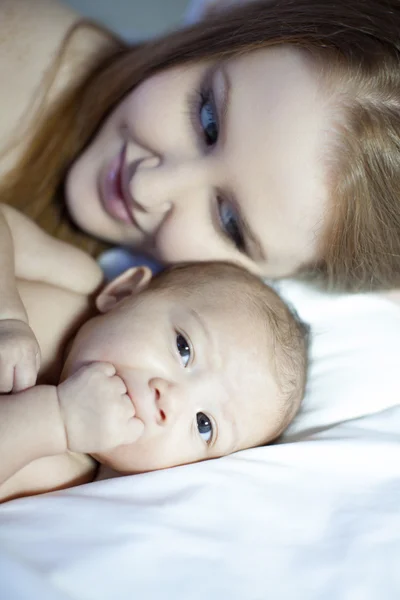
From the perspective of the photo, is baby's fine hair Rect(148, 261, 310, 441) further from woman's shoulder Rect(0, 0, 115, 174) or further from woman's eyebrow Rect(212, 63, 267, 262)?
woman's shoulder Rect(0, 0, 115, 174)

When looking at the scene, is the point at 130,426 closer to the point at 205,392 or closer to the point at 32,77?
the point at 205,392

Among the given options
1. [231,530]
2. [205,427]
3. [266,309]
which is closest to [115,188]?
[266,309]

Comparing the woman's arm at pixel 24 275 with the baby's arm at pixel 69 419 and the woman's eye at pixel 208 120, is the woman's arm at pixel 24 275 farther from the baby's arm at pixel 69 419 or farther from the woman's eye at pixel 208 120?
the woman's eye at pixel 208 120

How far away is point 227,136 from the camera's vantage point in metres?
1.09

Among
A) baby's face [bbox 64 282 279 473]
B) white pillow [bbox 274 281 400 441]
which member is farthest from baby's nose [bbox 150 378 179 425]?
white pillow [bbox 274 281 400 441]

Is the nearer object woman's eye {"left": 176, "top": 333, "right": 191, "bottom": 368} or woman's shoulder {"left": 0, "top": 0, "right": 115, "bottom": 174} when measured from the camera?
woman's eye {"left": 176, "top": 333, "right": 191, "bottom": 368}

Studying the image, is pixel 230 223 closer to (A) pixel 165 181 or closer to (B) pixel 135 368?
(A) pixel 165 181

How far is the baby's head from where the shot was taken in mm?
927

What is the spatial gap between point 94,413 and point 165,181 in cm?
44

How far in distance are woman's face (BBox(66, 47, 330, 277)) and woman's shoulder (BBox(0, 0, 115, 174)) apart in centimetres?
15

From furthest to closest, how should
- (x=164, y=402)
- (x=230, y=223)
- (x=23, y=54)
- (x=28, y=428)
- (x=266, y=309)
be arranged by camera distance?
(x=23, y=54) < (x=230, y=223) < (x=266, y=309) < (x=164, y=402) < (x=28, y=428)

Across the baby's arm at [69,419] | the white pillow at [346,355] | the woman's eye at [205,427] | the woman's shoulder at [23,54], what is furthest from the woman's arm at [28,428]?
the woman's shoulder at [23,54]

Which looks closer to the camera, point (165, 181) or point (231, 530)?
point (231, 530)

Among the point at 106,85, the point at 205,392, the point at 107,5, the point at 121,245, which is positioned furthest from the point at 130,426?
the point at 107,5
